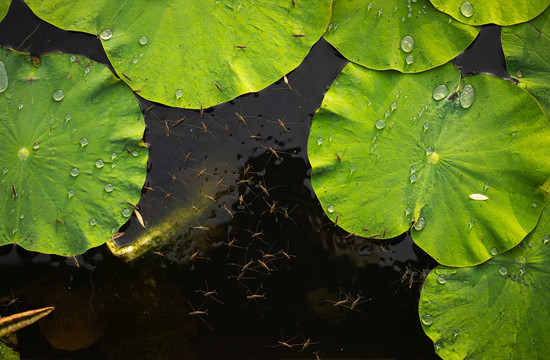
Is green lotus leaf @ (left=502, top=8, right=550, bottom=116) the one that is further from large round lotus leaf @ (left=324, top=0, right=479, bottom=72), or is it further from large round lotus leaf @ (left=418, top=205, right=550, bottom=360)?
large round lotus leaf @ (left=418, top=205, right=550, bottom=360)

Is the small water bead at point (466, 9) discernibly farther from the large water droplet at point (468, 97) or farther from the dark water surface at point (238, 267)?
the large water droplet at point (468, 97)

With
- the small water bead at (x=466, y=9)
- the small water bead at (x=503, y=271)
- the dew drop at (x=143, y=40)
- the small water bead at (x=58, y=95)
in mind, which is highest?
the small water bead at (x=466, y=9)

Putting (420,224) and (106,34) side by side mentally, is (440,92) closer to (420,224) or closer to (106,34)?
(420,224)

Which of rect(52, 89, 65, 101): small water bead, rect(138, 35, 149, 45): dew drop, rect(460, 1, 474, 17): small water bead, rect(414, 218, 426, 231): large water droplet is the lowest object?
rect(414, 218, 426, 231): large water droplet

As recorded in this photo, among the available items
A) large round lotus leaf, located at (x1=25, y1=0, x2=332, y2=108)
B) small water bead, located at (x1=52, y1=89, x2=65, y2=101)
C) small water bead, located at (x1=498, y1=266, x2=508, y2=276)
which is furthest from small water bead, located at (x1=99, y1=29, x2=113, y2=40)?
small water bead, located at (x1=498, y1=266, x2=508, y2=276)

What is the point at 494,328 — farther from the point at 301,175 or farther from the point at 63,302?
the point at 63,302

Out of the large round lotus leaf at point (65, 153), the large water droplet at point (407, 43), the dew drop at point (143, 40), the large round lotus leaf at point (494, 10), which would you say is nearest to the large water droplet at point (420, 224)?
the large water droplet at point (407, 43)

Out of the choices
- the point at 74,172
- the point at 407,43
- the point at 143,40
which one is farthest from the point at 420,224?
the point at 74,172
